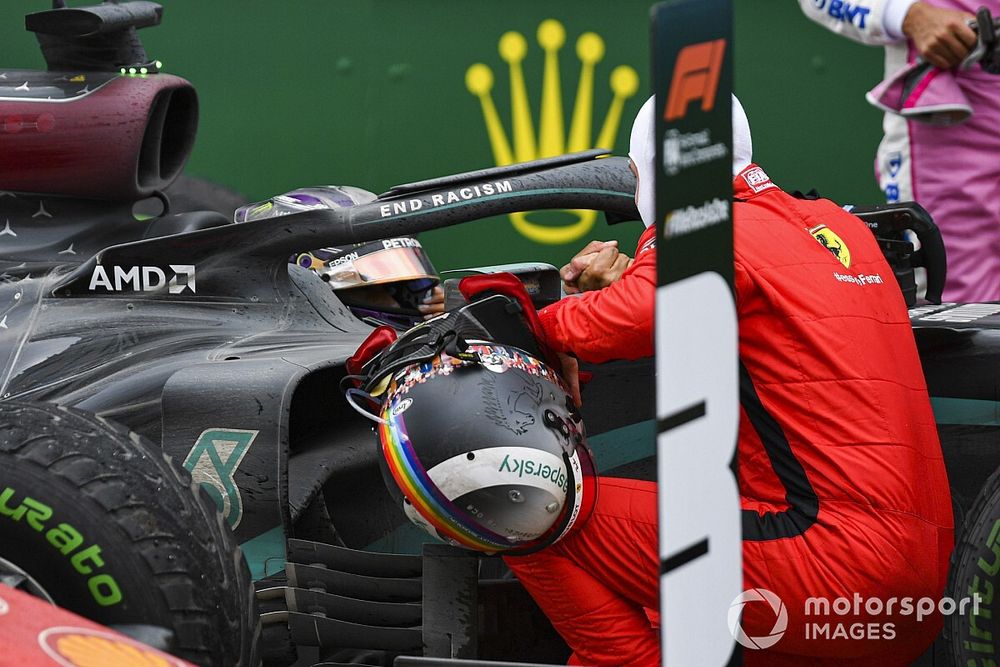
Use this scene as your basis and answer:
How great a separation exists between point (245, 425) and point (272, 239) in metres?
0.56

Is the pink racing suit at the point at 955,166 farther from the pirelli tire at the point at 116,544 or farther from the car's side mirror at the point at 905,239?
the pirelli tire at the point at 116,544

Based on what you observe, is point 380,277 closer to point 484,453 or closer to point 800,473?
point 484,453

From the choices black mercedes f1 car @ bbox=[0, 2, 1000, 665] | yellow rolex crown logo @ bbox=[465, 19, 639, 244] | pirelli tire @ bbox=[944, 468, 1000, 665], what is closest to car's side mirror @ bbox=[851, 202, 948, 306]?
black mercedes f1 car @ bbox=[0, 2, 1000, 665]

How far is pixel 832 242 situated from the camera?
107 inches

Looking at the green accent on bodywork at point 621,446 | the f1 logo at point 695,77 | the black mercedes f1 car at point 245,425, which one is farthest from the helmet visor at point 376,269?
the f1 logo at point 695,77

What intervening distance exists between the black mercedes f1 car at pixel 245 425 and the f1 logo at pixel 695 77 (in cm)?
114

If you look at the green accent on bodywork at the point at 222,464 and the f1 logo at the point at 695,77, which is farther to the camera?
the green accent on bodywork at the point at 222,464

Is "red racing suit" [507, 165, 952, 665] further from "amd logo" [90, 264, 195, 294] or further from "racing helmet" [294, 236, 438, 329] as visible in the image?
"racing helmet" [294, 236, 438, 329]

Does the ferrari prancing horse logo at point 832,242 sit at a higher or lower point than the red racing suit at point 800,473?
higher

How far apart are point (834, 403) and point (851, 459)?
0.10 meters

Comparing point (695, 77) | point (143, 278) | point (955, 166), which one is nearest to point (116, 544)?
point (143, 278)

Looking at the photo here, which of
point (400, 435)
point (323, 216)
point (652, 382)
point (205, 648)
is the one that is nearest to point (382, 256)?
point (323, 216)

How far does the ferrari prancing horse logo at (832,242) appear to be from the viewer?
270cm

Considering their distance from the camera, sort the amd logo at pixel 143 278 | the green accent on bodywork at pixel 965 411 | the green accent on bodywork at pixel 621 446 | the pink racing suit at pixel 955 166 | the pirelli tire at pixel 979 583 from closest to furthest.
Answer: the pirelli tire at pixel 979 583 → the green accent on bodywork at pixel 965 411 → the green accent on bodywork at pixel 621 446 → the amd logo at pixel 143 278 → the pink racing suit at pixel 955 166
